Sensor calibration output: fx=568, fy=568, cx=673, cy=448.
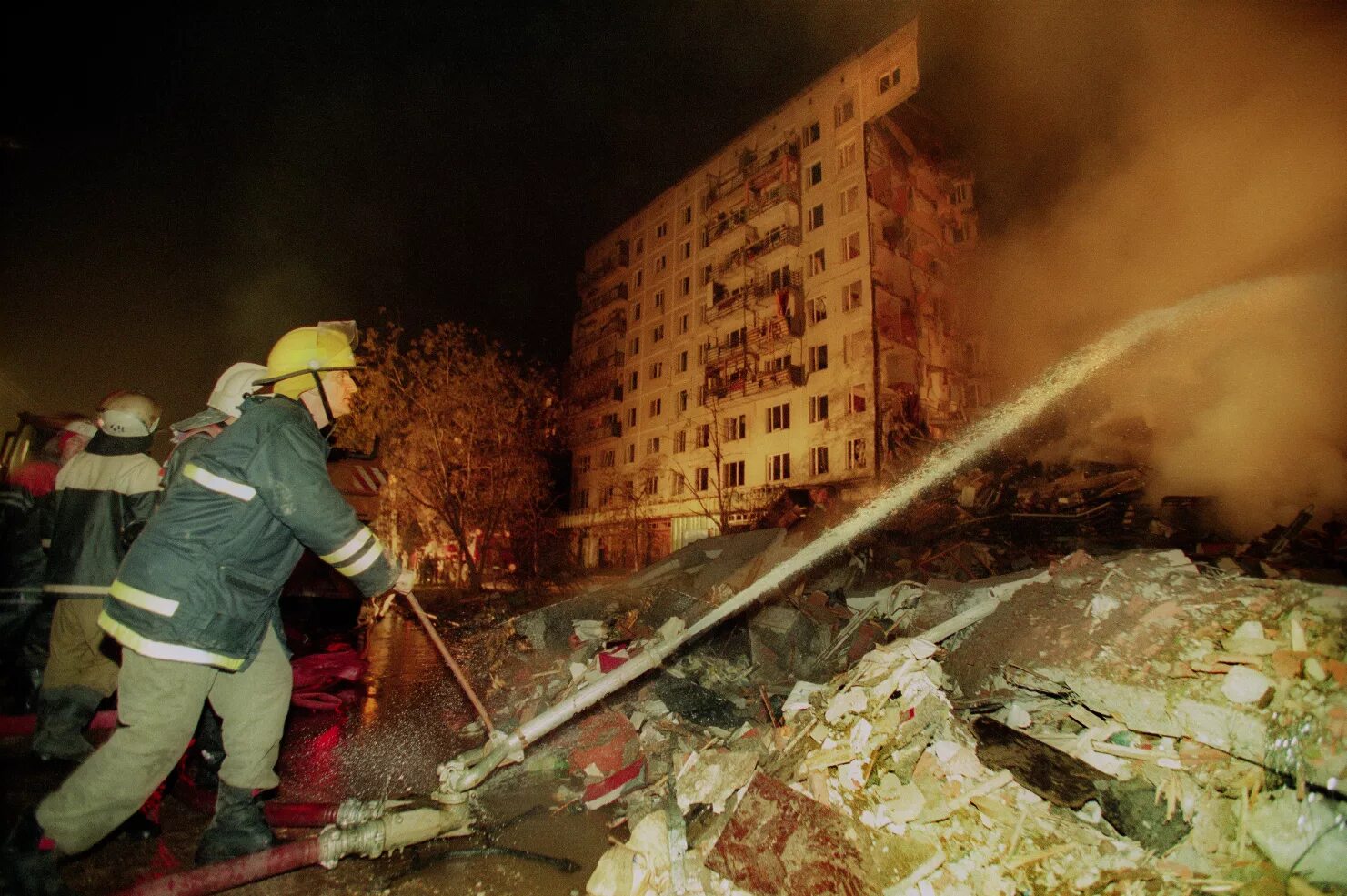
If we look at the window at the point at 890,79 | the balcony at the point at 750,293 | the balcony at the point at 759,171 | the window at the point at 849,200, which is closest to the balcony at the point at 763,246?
the balcony at the point at 750,293

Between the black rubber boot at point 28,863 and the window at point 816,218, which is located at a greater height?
the window at point 816,218

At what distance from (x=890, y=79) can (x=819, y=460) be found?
16227 mm

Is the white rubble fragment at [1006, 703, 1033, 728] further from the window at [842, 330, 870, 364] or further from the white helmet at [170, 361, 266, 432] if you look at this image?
the window at [842, 330, 870, 364]

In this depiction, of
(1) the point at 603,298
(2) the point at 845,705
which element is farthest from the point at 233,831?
(1) the point at 603,298

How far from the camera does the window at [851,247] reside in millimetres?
24188

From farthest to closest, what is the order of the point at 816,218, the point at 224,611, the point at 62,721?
the point at 816,218 → the point at 62,721 → the point at 224,611

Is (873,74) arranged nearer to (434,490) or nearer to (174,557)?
(434,490)

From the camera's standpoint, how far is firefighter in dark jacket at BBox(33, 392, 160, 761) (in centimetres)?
350

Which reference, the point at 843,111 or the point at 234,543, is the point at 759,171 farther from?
the point at 234,543

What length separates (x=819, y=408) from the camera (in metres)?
24.4

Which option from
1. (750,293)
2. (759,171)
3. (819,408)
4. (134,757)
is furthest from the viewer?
(759,171)

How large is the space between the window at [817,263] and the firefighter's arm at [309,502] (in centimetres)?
2564

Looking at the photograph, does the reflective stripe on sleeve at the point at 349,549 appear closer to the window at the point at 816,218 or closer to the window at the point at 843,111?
the window at the point at 816,218

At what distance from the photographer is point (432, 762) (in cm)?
423
